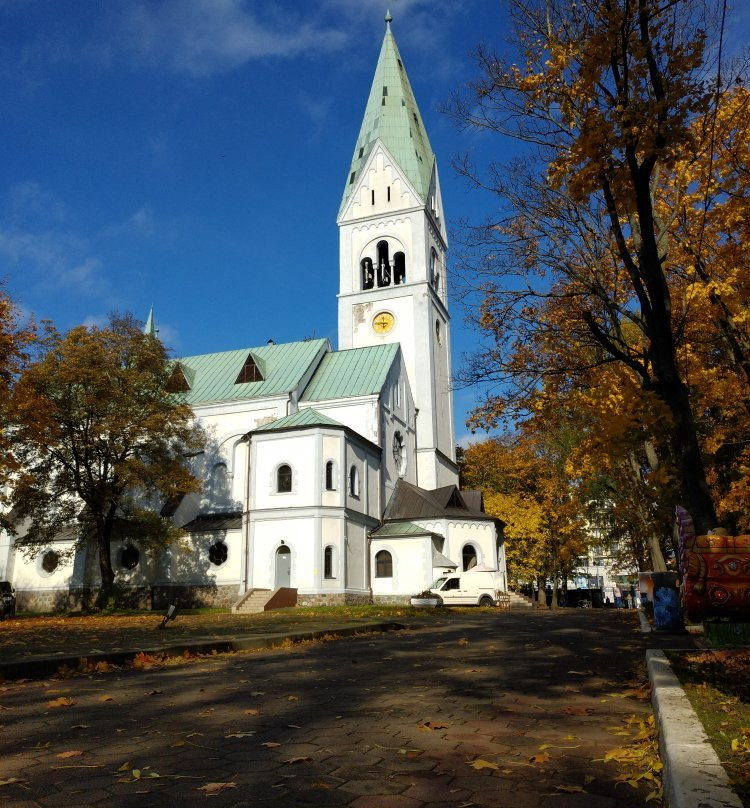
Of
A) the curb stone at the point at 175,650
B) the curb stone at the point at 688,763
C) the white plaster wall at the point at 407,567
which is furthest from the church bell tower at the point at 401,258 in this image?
the curb stone at the point at 688,763

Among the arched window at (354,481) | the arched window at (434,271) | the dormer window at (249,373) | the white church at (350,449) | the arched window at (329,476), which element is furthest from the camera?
the arched window at (434,271)

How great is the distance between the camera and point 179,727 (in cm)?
557

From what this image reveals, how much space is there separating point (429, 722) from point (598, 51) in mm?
8347

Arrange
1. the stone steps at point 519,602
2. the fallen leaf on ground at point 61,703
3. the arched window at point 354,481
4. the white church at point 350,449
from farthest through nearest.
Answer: the stone steps at point 519,602
the arched window at point 354,481
the white church at point 350,449
the fallen leaf on ground at point 61,703

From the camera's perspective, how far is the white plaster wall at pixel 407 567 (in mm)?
38062

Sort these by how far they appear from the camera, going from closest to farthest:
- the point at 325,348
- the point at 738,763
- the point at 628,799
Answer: the point at 738,763 → the point at 628,799 → the point at 325,348

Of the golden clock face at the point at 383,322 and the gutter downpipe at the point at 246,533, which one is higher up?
the golden clock face at the point at 383,322

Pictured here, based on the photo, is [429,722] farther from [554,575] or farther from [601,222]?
[554,575]

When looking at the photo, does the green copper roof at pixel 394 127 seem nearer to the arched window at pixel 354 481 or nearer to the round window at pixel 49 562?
the arched window at pixel 354 481

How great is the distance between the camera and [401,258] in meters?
51.4

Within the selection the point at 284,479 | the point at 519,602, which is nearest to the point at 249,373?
the point at 284,479

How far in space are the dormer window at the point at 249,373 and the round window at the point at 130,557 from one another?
1187cm

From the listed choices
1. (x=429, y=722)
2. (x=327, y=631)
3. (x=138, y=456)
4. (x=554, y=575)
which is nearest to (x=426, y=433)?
(x=554, y=575)

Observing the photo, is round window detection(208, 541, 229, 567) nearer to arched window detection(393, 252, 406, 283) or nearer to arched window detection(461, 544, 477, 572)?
arched window detection(461, 544, 477, 572)
